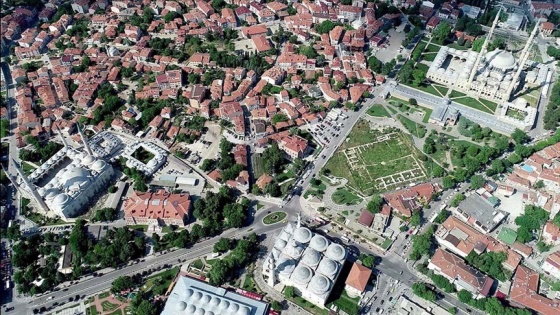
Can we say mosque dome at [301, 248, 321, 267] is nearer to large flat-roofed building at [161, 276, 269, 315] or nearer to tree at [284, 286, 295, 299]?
tree at [284, 286, 295, 299]

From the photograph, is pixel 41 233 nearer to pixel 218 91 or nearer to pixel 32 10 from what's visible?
pixel 218 91

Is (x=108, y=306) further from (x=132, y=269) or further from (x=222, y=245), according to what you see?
(x=222, y=245)

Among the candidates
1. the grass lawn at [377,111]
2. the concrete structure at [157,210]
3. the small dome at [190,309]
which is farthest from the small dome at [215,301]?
the grass lawn at [377,111]

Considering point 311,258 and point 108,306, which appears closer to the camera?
point 108,306

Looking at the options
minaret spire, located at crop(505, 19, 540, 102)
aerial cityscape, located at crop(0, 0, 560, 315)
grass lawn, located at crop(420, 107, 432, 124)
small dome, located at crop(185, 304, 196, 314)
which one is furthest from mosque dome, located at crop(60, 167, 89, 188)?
minaret spire, located at crop(505, 19, 540, 102)

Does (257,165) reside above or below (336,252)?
below

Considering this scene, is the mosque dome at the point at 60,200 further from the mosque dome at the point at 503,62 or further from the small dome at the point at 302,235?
the mosque dome at the point at 503,62

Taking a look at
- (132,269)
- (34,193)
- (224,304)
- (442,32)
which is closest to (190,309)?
(224,304)
